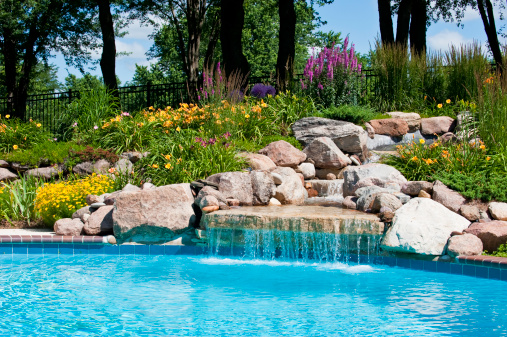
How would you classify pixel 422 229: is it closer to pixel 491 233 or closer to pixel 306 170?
pixel 491 233

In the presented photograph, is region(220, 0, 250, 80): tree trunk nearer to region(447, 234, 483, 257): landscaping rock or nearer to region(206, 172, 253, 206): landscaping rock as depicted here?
region(206, 172, 253, 206): landscaping rock

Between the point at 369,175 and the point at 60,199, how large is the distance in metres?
4.48

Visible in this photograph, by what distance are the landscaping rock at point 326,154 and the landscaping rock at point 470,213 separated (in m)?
2.90

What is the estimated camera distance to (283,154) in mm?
8875

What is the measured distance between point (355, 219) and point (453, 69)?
6322mm

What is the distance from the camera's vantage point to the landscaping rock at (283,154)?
8844mm

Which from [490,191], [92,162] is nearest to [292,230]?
[490,191]

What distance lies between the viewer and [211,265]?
6.11m

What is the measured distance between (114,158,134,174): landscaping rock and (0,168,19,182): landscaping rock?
90.2 inches

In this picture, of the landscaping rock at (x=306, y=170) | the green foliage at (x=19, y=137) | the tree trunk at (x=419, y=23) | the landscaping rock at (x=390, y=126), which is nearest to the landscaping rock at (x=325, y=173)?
the landscaping rock at (x=306, y=170)

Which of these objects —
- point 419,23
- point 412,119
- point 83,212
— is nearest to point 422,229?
point 83,212

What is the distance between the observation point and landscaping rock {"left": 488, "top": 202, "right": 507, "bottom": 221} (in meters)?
6.11

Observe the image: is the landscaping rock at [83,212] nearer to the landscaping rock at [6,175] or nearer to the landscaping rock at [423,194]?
the landscaping rock at [6,175]

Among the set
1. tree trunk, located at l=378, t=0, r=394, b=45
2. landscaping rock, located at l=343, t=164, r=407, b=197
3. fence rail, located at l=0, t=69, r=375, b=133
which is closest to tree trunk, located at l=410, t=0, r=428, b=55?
tree trunk, located at l=378, t=0, r=394, b=45
